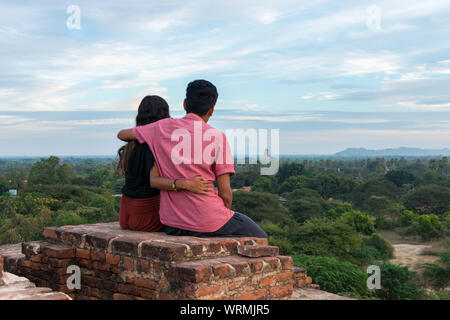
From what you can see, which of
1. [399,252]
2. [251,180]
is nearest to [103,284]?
[399,252]

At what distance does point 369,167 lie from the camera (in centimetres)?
6994

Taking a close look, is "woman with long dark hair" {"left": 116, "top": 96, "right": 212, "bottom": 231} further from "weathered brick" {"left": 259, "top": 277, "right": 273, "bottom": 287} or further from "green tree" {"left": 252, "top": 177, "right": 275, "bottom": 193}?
"green tree" {"left": 252, "top": 177, "right": 275, "bottom": 193}

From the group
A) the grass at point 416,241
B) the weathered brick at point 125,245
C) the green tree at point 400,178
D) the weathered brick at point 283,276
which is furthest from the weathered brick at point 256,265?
the green tree at point 400,178

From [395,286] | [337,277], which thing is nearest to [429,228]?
[395,286]

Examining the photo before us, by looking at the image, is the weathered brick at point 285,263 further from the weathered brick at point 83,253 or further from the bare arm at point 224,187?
the weathered brick at point 83,253

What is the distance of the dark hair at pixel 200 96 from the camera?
9.68ft

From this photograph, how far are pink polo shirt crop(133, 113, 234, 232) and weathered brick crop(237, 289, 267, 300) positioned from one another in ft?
1.62

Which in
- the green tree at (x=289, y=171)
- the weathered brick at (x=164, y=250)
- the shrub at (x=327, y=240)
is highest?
the weathered brick at (x=164, y=250)

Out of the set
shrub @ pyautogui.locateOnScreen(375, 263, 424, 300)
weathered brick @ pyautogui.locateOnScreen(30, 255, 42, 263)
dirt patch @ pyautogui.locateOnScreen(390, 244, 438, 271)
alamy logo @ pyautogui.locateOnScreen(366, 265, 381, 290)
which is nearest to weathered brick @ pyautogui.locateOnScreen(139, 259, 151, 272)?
weathered brick @ pyautogui.locateOnScreen(30, 255, 42, 263)

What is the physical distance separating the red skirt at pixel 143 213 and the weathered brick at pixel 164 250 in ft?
1.84

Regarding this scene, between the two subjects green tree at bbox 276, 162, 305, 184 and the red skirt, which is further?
green tree at bbox 276, 162, 305, 184

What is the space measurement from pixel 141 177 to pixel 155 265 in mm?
769

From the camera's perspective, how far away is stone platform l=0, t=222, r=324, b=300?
2523 millimetres
